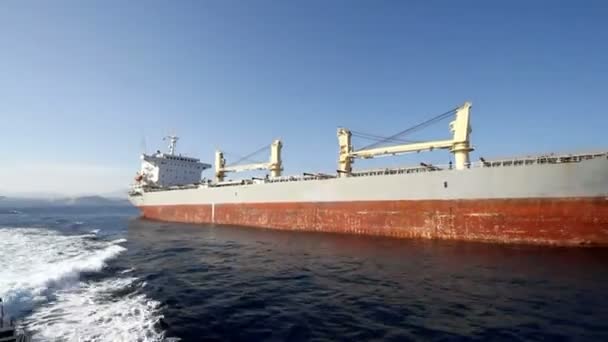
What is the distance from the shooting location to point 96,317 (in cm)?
740

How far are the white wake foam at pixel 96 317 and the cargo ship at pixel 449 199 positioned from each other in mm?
14549

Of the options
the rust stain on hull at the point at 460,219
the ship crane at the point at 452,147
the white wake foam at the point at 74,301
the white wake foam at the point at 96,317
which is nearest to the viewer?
the white wake foam at the point at 96,317

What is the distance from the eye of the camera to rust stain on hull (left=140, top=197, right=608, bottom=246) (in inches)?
572

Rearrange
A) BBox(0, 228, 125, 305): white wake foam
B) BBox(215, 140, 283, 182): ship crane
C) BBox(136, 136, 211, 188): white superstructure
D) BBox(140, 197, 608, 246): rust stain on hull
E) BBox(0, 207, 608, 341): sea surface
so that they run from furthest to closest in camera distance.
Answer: BBox(136, 136, 211, 188): white superstructure, BBox(215, 140, 283, 182): ship crane, BBox(140, 197, 608, 246): rust stain on hull, BBox(0, 228, 125, 305): white wake foam, BBox(0, 207, 608, 341): sea surface

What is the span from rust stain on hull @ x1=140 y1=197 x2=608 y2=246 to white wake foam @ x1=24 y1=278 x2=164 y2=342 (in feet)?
Result: 47.3

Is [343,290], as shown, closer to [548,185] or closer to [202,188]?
[548,185]

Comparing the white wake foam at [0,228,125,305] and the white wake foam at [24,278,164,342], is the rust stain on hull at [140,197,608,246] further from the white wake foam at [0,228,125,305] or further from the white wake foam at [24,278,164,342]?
the white wake foam at [24,278,164,342]

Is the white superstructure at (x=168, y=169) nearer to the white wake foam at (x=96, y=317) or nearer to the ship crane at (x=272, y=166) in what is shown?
the ship crane at (x=272, y=166)

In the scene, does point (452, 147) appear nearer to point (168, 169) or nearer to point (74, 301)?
point (74, 301)

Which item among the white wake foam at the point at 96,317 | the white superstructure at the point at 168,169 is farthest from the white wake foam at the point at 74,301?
the white superstructure at the point at 168,169

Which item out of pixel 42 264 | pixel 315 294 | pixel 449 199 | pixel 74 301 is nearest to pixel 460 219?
pixel 449 199

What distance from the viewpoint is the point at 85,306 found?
322 inches

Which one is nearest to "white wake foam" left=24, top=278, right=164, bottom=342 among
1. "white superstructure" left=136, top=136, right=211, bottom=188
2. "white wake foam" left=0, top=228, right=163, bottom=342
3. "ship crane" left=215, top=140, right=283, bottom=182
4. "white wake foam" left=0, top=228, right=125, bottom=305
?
"white wake foam" left=0, top=228, right=163, bottom=342

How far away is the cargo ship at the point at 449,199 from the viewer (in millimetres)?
14688
